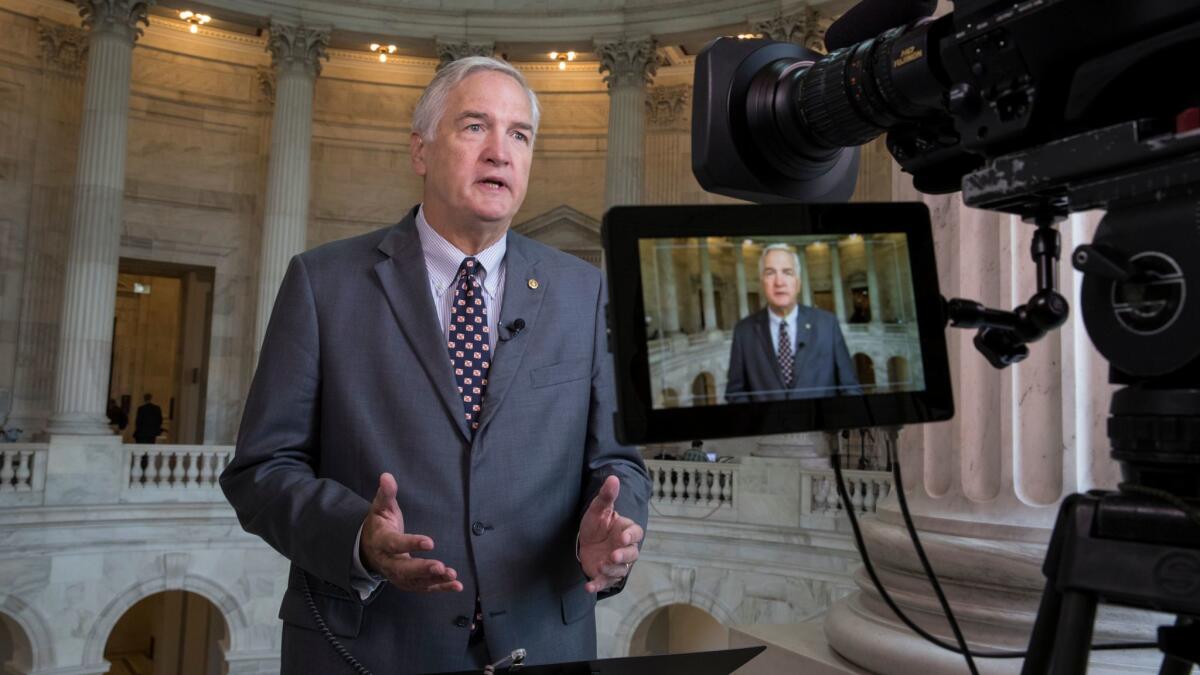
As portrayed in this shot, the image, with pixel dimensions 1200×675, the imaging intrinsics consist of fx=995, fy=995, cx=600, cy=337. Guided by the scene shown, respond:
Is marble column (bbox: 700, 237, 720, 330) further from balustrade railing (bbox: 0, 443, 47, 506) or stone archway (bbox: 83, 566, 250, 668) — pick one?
stone archway (bbox: 83, 566, 250, 668)

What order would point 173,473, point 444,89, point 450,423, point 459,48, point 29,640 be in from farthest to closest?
point 459,48 → point 173,473 → point 29,640 → point 444,89 → point 450,423

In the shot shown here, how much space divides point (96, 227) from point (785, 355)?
1837 centimetres

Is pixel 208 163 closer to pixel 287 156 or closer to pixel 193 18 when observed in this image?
pixel 193 18

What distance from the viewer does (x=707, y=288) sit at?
1426 mm

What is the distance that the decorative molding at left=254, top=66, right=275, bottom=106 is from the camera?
22.0 meters

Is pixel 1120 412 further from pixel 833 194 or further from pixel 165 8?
pixel 165 8

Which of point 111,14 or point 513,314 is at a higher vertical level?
point 111,14

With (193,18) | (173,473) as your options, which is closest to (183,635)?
(173,473)

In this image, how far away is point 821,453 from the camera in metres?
16.1

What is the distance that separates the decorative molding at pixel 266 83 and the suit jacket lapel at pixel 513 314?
20895 mm

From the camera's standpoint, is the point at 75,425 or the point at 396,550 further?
the point at 75,425

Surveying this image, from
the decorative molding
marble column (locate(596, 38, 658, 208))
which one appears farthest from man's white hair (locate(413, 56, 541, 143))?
the decorative molding

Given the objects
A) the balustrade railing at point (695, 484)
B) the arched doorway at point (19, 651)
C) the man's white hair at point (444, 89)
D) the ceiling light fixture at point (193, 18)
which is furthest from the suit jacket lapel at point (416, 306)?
the ceiling light fixture at point (193, 18)

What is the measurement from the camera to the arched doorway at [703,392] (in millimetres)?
1331
